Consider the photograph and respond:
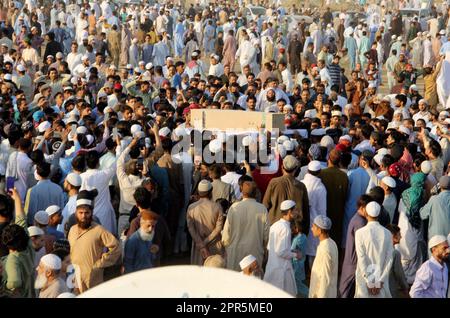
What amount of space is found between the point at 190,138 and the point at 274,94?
3777 mm

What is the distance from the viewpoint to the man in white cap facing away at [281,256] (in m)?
7.29

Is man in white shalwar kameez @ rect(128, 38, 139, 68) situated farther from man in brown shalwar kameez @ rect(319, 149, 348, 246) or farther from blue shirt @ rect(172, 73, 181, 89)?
man in brown shalwar kameez @ rect(319, 149, 348, 246)

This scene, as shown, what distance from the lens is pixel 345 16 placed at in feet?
94.6

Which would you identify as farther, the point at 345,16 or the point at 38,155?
the point at 345,16

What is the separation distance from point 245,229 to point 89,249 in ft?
4.85

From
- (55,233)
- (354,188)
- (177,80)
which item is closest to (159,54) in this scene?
(177,80)

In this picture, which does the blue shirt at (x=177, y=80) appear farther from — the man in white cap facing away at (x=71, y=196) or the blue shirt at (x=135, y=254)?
the blue shirt at (x=135, y=254)

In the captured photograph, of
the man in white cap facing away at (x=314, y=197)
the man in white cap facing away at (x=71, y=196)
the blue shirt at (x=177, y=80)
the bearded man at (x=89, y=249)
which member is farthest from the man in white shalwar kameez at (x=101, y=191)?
the blue shirt at (x=177, y=80)

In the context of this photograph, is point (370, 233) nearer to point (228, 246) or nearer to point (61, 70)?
point (228, 246)

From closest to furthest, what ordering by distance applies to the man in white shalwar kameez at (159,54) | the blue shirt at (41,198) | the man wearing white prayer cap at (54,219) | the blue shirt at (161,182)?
the man wearing white prayer cap at (54,219)
the blue shirt at (41,198)
the blue shirt at (161,182)
the man in white shalwar kameez at (159,54)

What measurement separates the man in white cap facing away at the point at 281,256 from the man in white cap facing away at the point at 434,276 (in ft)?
3.36
